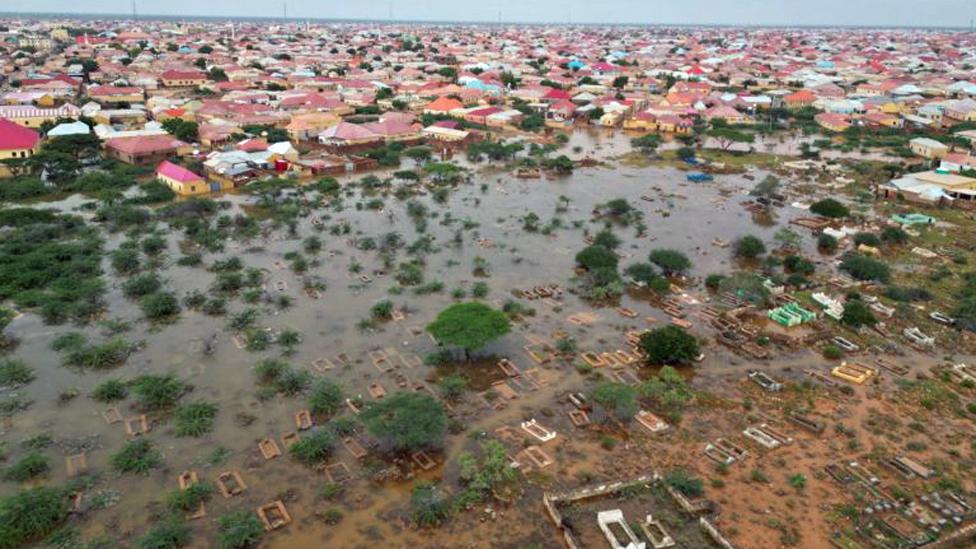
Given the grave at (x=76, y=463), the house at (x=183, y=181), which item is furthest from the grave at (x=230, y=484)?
the house at (x=183, y=181)

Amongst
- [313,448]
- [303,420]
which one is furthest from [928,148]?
[313,448]

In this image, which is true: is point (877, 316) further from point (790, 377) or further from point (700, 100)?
point (700, 100)

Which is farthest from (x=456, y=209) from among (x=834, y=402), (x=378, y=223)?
(x=834, y=402)

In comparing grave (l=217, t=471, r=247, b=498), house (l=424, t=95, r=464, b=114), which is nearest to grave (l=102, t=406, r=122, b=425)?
grave (l=217, t=471, r=247, b=498)

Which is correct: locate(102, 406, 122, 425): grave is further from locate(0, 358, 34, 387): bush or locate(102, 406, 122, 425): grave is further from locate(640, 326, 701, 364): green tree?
locate(640, 326, 701, 364): green tree

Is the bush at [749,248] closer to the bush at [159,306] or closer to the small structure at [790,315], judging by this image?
the small structure at [790,315]

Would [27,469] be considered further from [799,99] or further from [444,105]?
[799,99]

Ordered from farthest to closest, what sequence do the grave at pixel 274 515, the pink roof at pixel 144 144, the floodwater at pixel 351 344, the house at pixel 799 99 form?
the house at pixel 799 99 → the pink roof at pixel 144 144 → the floodwater at pixel 351 344 → the grave at pixel 274 515
